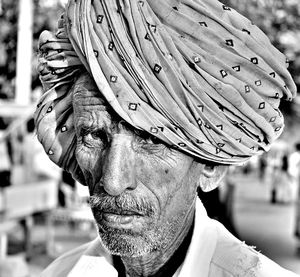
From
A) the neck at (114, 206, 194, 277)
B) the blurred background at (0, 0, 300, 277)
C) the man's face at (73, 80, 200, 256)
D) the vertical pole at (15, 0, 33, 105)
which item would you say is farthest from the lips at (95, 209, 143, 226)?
the vertical pole at (15, 0, 33, 105)

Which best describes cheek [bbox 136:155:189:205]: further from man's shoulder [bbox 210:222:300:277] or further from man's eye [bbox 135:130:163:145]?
man's shoulder [bbox 210:222:300:277]

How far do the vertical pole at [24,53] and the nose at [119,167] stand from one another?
636 centimetres

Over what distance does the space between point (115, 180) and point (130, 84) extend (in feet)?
0.88

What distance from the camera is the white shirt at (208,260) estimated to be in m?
1.97

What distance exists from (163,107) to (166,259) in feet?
1.75

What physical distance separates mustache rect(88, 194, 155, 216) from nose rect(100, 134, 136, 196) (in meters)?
0.03

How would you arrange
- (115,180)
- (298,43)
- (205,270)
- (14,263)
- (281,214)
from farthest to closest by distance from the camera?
(281,214), (298,43), (14,263), (205,270), (115,180)

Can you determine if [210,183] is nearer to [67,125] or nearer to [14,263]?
[67,125]

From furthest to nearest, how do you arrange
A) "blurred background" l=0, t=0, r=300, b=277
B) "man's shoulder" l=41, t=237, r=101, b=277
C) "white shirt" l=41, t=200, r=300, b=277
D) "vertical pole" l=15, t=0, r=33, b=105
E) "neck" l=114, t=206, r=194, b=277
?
"vertical pole" l=15, t=0, r=33, b=105, "blurred background" l=0, t=0, r=300, b=277, "man's shoulder" l=41, t=237, r=101, b=277, "neck" l=114, t=206, r=194, b=277, "white shirt" l=41, t=200, r=300, b=277

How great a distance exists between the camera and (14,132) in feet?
27.9

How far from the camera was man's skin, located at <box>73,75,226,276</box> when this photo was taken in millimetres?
1900

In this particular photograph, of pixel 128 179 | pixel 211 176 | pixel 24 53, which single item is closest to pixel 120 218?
pixel 128 179

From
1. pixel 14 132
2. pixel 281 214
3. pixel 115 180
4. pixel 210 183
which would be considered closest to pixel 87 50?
pixel 115 180

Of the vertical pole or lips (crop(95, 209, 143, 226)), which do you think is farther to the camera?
the vertical pole
